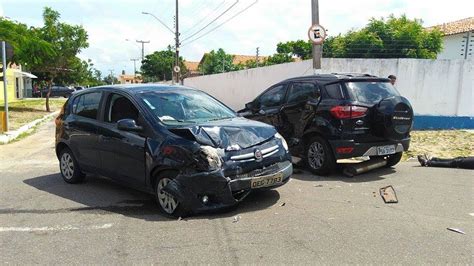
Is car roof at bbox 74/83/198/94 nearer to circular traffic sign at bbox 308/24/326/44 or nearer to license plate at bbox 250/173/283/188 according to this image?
license plate at bbox 250/173/283/188

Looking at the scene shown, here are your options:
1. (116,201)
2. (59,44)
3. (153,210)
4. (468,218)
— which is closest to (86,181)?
(116,201)

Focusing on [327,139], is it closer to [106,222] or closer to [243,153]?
[243,153]

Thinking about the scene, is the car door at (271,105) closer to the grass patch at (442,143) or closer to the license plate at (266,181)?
the grass patch at (442,143)

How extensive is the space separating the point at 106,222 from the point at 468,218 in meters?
4.27

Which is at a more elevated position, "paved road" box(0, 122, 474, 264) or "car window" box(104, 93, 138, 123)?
"car window" box(104, 93, 138, 123)

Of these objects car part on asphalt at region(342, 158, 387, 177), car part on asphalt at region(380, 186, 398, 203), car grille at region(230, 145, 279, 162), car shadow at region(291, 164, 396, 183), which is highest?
car grille at region(230, 145, 279, 162)

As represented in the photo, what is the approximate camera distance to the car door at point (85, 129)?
6.96 m

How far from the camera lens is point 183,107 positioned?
258 inches

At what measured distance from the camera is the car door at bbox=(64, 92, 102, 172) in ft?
22.8

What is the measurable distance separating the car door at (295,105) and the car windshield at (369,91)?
66cm

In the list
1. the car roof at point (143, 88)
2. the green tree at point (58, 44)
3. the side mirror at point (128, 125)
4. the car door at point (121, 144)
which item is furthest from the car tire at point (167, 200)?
the green tree at point (58, 44)

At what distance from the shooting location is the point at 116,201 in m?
6.48

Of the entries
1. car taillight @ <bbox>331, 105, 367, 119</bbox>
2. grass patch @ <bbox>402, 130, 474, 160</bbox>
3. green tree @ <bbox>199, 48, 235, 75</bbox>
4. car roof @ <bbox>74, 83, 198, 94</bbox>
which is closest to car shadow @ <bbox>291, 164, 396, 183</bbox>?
car taillight @ <bbox>331, 105, 367, 119</bbox>

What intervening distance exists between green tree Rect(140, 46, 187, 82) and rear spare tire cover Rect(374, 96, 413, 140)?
74853 millimetres
